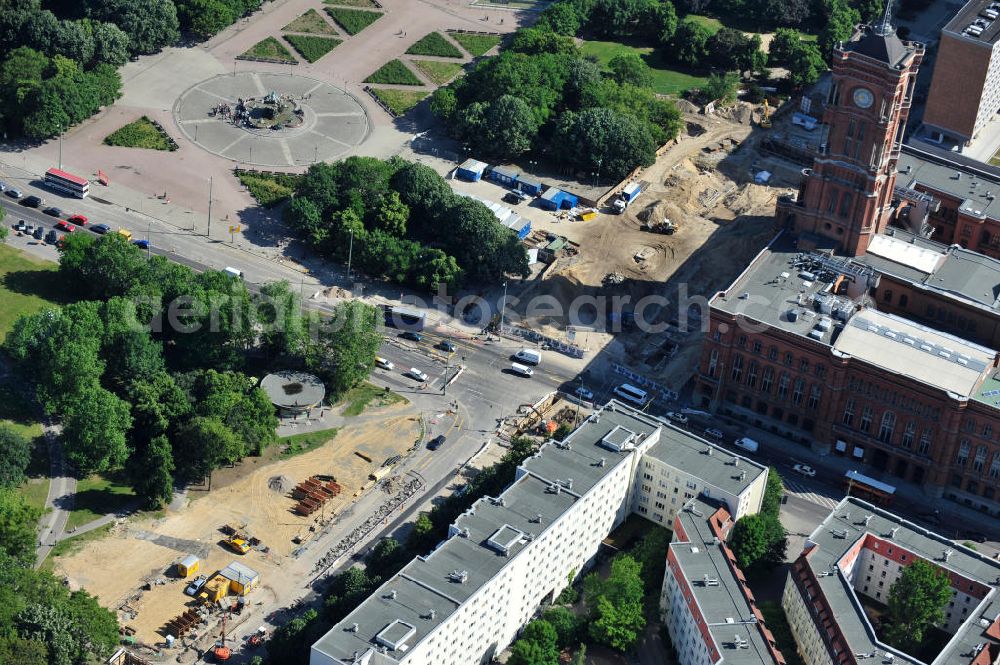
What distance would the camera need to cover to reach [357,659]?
19875 cm
